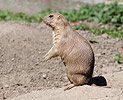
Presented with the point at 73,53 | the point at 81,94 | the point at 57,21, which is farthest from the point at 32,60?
the point at 81,94

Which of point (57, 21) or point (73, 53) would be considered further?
point (57, 21)

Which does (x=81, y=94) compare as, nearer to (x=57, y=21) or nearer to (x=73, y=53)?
(x=73, y=53)

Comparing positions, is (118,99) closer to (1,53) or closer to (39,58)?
(39,58)

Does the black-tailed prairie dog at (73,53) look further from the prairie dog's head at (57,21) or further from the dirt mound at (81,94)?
the dirt mound at (81,94)

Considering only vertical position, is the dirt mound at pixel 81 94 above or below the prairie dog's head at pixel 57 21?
below

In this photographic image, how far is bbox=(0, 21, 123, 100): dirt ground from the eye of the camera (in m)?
5.75

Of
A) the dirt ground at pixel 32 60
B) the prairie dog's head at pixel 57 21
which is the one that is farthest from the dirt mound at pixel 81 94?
the prairie dog's head at pixel 57 21

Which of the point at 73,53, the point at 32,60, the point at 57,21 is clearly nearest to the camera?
the point at 73,53

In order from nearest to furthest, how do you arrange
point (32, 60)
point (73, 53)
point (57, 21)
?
point (73, 53) < point (57, 21) < point (32, 60)

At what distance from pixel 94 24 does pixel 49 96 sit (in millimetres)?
4720

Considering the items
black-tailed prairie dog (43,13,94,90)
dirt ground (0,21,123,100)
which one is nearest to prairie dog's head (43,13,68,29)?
black-tailed prairie dog (43,13,94,90)

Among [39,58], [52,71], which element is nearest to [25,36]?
[39,58]

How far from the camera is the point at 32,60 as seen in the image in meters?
6.59

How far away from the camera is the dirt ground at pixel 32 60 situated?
5.75m
